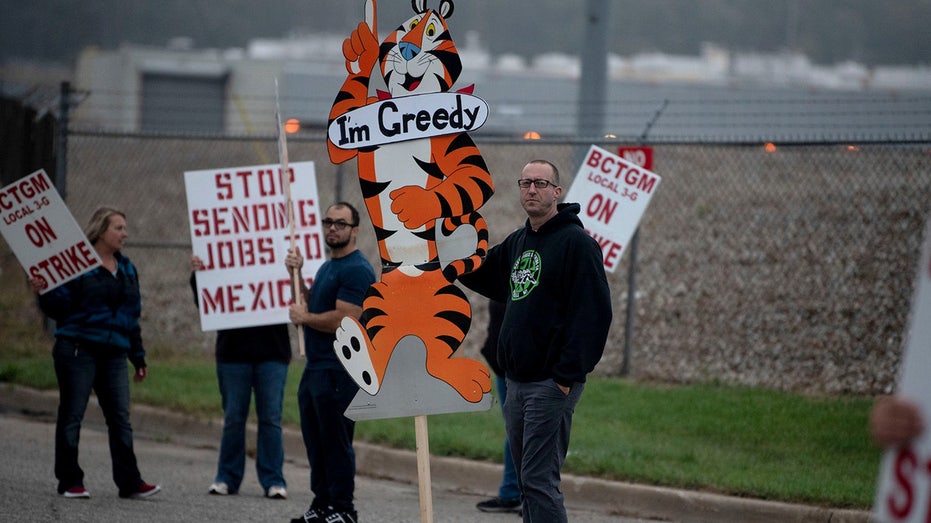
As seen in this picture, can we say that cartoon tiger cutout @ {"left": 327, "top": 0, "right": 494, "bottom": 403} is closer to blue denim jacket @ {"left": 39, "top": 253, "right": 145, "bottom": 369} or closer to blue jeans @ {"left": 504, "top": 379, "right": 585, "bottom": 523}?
blue jeans @ {"left": 504, "top": 379, "right": 585, "bottom": 523}

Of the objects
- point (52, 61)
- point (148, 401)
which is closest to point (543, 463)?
point (148, 401)

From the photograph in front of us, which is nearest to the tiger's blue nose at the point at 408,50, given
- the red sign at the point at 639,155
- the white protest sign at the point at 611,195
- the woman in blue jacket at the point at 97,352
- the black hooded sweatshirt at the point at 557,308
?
the black hooded sweatshirt at the point at 557,308

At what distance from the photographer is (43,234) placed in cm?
814

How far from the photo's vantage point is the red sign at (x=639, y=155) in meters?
11.3

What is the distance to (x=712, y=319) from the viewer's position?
13.5 metres

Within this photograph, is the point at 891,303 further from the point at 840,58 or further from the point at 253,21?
the point at 253,21

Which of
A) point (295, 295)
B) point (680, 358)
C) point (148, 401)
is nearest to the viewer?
point (295, 295)

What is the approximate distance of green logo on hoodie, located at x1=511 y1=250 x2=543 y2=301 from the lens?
5824mm

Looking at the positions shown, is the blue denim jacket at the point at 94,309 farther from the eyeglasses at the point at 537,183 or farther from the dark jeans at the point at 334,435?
the eyeglasses at the point at 537,183

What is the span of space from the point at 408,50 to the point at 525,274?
1369mm

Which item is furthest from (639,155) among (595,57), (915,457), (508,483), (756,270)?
(915,457)

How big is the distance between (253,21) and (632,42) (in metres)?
41.9

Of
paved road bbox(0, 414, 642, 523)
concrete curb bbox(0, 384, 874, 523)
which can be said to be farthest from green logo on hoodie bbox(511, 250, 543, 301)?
concrete curb bbox(0, 384, 874, 523)

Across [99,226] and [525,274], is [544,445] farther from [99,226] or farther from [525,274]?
[99,226]
